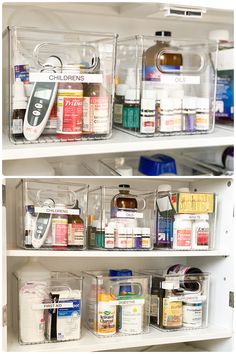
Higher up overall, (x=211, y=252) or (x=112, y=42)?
(x=112, y=42)

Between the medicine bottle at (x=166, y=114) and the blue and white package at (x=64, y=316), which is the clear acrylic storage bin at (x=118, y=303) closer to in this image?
the blue and white package at (x=64, y=316)

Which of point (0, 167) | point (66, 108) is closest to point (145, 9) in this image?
point (66, 108)

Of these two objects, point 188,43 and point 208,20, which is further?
point 208,20

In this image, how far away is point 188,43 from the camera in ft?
5.41

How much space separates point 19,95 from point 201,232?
59 centimetres

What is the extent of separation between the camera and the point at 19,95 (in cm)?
140

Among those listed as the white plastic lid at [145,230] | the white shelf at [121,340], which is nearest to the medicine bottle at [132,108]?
the white plastic lid at [145,230]

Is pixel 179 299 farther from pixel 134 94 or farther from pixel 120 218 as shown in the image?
pixel 134 94

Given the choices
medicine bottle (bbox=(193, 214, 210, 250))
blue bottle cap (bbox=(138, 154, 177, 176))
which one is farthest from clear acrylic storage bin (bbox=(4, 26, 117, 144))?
medicine bottle (bbox=(193, 214, 210, 250))

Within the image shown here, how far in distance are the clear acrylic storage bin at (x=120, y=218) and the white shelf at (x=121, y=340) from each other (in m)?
0.23

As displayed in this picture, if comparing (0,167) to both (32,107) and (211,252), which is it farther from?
(211,252)

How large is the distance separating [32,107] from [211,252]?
0.60 metres

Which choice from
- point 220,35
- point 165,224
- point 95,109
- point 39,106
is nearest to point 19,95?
point 39,106

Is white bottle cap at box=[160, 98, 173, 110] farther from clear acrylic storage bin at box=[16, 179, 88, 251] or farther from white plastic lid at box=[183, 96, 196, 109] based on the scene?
clear acrylic storage bin at box=[16, 179, 88, 251]
